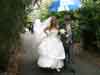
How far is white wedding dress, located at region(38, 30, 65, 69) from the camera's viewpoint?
9353 mm

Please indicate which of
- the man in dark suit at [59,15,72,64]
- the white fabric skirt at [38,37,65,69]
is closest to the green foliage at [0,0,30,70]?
the white fabric skirt at [38,37,65,69]

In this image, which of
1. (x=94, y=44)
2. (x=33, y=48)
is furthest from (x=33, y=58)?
(x=94, y=44)

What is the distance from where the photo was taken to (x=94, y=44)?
41.4ft

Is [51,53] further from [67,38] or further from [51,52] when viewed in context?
[67,38]

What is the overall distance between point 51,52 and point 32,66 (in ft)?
3.58

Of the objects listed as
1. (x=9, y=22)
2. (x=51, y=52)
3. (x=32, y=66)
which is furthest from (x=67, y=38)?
(x=9, y=22)

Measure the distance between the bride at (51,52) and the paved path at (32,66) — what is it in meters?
0.29

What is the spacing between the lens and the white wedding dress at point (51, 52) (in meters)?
9.35

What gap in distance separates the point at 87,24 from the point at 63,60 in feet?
10.5

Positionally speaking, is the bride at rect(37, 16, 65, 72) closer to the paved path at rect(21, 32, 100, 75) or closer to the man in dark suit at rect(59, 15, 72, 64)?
the paved path at rect(21, 32, 100, 75)

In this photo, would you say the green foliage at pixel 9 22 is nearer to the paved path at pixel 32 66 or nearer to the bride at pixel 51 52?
the paved path at pixel 32 66

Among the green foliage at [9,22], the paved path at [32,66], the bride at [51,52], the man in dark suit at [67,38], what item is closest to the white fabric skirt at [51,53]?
the bride at [51,52]

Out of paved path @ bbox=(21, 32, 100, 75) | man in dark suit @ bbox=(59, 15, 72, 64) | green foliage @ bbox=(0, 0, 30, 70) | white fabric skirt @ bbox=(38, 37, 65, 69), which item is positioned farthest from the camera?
man in dark suit @ bbox=(59, 15, 72, 64)

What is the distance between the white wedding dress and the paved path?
1.00ft
